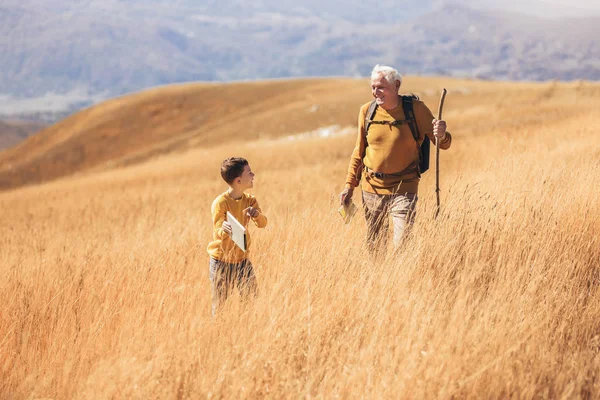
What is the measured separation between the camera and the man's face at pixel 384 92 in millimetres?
4839

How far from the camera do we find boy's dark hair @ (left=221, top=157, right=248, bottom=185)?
4273mm

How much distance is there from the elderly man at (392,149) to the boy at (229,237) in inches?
45.4

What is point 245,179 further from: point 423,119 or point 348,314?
point 423,119

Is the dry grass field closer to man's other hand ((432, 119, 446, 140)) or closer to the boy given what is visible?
the boy

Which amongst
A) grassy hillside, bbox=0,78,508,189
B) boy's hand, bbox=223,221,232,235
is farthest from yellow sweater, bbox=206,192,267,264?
grassy hillside, bbox=0,78,508,189

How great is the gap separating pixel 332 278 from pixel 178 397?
59.3 inches

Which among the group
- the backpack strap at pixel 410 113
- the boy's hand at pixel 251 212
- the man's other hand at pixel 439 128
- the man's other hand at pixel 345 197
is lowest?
the man's other hand at pixel 345 197

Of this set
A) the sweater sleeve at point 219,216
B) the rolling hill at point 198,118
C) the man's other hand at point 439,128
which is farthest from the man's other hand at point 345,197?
the rolling hill at point 198,118

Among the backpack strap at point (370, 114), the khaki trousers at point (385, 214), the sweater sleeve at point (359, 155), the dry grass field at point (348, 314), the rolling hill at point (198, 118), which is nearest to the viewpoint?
the dry grass field at point (348, 314)

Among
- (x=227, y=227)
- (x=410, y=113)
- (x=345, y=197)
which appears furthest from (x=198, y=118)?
(x=227, y=227)

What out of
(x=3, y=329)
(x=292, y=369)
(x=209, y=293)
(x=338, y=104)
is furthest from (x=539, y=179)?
(x=338, y=104)

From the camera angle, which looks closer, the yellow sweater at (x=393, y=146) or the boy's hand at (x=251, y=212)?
the boy's hand at (x=251, y=212)

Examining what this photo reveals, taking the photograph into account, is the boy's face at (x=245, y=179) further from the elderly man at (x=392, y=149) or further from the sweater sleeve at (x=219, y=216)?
the elderly man at (x=392, y=149)

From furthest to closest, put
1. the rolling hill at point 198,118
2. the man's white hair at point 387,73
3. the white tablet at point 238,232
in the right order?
the rolling hill at point 198,118 < the man's white hair at point 387,73 < the white tablet at point 238,232
